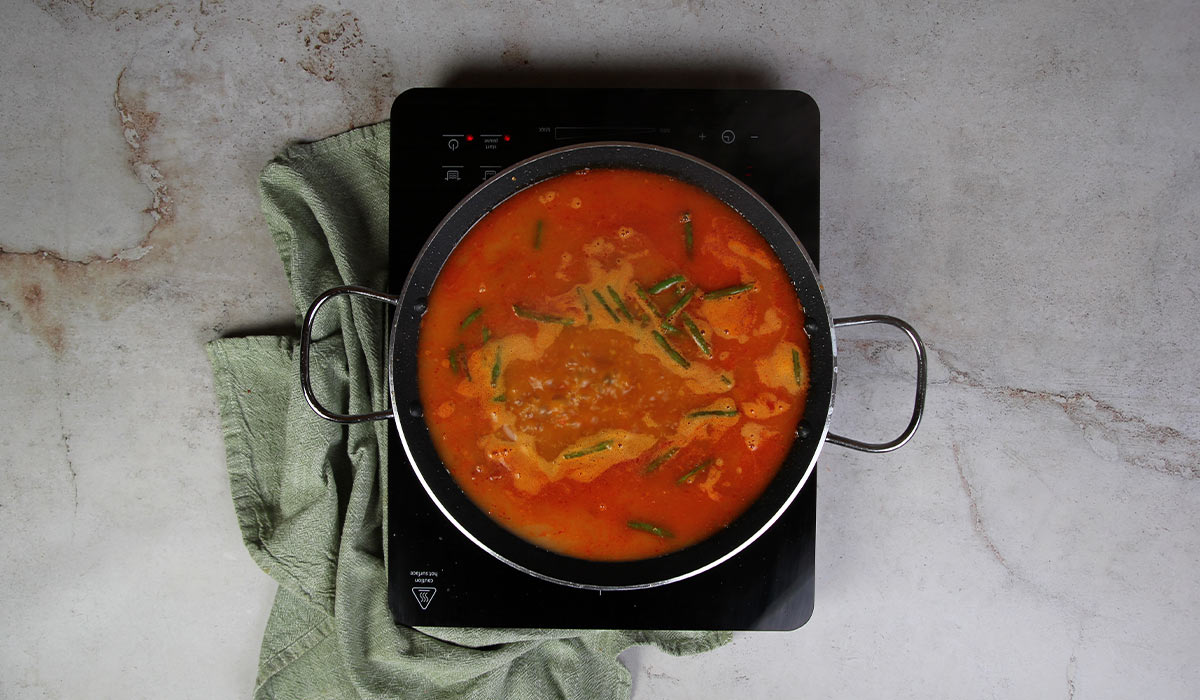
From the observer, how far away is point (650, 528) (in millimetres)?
928

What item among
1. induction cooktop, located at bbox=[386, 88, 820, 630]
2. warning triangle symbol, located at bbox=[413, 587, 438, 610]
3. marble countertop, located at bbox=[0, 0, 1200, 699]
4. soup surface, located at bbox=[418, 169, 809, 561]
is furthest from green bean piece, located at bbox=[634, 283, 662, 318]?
warning triangle symbol, located at bbox=[413, 587, 438, 610]

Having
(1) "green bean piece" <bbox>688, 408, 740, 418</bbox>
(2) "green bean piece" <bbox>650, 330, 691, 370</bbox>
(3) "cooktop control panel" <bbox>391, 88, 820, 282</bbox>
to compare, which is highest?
(3) "cooktop control panel" <bbox>391, 88, 820, 282</bbox>

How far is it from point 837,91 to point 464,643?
945 millimetres

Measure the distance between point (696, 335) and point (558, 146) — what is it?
33 cm

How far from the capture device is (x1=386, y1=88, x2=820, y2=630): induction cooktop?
1.02m

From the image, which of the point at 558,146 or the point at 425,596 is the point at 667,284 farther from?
the point at 425,596

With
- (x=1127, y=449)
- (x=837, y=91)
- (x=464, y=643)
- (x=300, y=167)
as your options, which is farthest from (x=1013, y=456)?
(x=300, y=167)

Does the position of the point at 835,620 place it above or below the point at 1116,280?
below

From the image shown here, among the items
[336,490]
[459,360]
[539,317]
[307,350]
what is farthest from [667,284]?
[336,490]

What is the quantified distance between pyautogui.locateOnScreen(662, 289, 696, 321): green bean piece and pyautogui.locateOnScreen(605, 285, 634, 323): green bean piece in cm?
4

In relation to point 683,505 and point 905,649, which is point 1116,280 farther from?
point 683,505

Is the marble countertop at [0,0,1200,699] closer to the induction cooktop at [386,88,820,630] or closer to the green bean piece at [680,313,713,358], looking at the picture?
the induction cooktop at [386,88,820,630]

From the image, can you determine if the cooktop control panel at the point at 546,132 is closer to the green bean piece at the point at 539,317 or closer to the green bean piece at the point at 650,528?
the green bean piece at the point at 539,317

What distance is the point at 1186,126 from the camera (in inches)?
44.0
